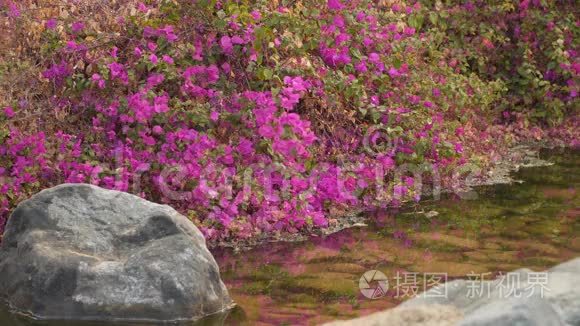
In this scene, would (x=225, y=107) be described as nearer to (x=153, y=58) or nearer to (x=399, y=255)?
(x=153, y=58)

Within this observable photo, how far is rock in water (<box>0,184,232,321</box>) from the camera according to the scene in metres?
6.61

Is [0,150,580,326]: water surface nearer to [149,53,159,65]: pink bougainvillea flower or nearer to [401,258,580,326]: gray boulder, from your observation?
[401,258,580,326]: gray boulder

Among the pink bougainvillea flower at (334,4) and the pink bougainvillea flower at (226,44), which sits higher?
the pink bougainvillea flower at (334,4)

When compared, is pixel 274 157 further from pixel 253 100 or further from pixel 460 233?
pixel 460 233

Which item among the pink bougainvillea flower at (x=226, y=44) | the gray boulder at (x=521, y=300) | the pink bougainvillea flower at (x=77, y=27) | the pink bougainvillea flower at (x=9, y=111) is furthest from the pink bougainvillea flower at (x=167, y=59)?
the gray boulder at (x=521, y=300)

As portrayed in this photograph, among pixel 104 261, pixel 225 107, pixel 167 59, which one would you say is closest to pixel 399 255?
pixel 225 107

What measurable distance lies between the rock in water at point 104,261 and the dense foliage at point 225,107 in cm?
114

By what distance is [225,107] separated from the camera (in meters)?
9.17

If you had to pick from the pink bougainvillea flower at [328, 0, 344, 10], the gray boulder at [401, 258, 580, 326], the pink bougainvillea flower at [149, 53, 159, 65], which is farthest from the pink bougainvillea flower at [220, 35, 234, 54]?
the gray boulder at [401, 258, 580, 326]

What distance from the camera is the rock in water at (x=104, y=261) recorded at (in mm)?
6605

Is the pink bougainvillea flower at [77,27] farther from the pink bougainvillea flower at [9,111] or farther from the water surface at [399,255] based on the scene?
the water surface at [399,255]

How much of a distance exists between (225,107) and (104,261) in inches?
108

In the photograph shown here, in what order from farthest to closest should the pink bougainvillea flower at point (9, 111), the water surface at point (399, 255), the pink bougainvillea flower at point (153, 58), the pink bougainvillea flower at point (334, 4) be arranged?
the pink bougainvillea flower at point (334, 4)
the pink bougainvillea flower at point (153, 58)
the pink bougainvillea flower at point (9, 111)
the water surface at point (399, 255)

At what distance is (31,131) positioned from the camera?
29.0ft
